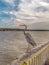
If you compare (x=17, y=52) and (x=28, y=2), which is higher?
(x=28, y=2)

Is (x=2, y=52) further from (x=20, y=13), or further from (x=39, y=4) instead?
(x=39, y=4)

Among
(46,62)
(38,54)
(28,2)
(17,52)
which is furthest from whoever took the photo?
(17,52)

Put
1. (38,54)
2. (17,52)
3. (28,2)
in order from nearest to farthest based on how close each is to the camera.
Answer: (38,54) < (28,2) < (17,52)

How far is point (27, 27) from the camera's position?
2.94 metres

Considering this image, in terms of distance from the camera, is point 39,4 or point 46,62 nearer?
point 46,62

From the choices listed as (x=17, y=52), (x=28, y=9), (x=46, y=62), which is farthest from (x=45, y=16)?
(x=17, y=52)

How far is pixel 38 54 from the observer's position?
2164mm

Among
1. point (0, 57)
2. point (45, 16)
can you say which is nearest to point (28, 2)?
point (45, 16)

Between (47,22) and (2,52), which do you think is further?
(2,52)

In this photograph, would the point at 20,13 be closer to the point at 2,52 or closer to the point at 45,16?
the point at 45,16

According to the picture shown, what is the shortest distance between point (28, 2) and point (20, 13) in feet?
0.74

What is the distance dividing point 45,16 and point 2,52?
52.8 inches

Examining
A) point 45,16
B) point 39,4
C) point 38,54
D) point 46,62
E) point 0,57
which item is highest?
point 39,4

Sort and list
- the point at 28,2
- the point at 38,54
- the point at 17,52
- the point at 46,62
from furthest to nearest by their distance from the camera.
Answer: the point at 17,52 → the point at 28,2 → the point at 46,62 → the point at 38,54
